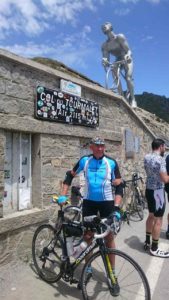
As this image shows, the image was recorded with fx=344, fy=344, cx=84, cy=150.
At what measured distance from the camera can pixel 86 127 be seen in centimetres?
664

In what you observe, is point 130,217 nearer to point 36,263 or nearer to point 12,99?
point 36,263

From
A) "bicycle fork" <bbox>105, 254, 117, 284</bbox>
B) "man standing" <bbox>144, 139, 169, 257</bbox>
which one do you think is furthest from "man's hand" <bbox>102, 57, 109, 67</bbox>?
"bicycle fork" <bbox>105, 254, 117, 284</bbox>

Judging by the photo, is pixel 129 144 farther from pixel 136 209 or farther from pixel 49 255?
pixel 49 255

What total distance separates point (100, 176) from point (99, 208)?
0.43m

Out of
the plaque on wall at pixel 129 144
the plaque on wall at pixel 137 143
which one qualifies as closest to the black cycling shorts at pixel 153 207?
the plaque on wall at pixel 129 144

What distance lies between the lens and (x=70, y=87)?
20.2 ft

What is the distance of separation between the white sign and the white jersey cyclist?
6.81 feet

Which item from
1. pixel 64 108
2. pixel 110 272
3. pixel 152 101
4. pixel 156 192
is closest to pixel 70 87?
pixel 64 108

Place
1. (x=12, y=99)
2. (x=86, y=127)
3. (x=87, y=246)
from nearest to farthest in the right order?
(x=87, y=246)
(x=12, y=99)
(x=86, y=127)

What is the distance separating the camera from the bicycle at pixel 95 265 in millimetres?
3488

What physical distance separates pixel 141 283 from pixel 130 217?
481 centimetres

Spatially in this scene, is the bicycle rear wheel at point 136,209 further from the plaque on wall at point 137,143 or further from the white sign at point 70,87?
the white sign at point 70,87

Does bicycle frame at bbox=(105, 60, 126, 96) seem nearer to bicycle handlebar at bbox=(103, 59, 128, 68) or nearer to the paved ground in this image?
bicycle handlebar at bbox=(103, 59, 128, 68)

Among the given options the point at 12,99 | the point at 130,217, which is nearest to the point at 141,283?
the point at 12,99
